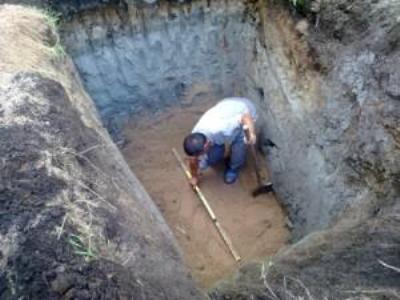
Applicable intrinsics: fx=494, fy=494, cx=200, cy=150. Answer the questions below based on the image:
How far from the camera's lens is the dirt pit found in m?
5.34

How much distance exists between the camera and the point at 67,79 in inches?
192

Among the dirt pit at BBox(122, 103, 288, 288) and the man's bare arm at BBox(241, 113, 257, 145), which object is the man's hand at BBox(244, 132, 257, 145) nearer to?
the man's bare arm at BBox(241, 113, 257, 145)

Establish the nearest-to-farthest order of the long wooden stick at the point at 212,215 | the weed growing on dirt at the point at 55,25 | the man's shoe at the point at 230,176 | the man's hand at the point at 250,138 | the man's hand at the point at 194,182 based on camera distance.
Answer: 1. the weed growing on dirt at the point at 55,25
2. the long wooden stick at the point at 212,215
3. the man's hand at the point at 250,138
4. the man's hand at the point at 194,182
5. the man's shoe at the point at 230,176

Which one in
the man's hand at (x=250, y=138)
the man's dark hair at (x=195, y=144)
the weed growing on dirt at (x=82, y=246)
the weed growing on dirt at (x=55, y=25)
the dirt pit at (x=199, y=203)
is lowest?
the dirt pit at (x=199, y=203)

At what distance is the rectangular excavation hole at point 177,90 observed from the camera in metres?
5.58

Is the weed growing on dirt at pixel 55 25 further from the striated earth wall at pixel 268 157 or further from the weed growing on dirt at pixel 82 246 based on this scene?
the weed growing on dirt at pixel 82 246

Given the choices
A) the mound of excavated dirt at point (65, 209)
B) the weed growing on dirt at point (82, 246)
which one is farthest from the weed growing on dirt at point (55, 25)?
the weed growing on dirt at point (82, 246)

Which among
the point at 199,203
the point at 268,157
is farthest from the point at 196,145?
the point at 268,157

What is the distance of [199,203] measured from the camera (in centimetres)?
587

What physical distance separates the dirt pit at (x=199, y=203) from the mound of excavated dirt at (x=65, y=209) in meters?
1.24

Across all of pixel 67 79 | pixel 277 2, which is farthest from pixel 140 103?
pixel 277 2

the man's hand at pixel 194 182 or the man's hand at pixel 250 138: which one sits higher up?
the man's hand at pixel 250 138

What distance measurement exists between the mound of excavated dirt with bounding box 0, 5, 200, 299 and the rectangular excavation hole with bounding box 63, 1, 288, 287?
4.45 ft

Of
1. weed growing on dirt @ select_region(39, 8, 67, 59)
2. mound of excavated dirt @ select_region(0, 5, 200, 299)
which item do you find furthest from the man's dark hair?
weed growing on dirt @ select_region(39, 8, 67, 59)
